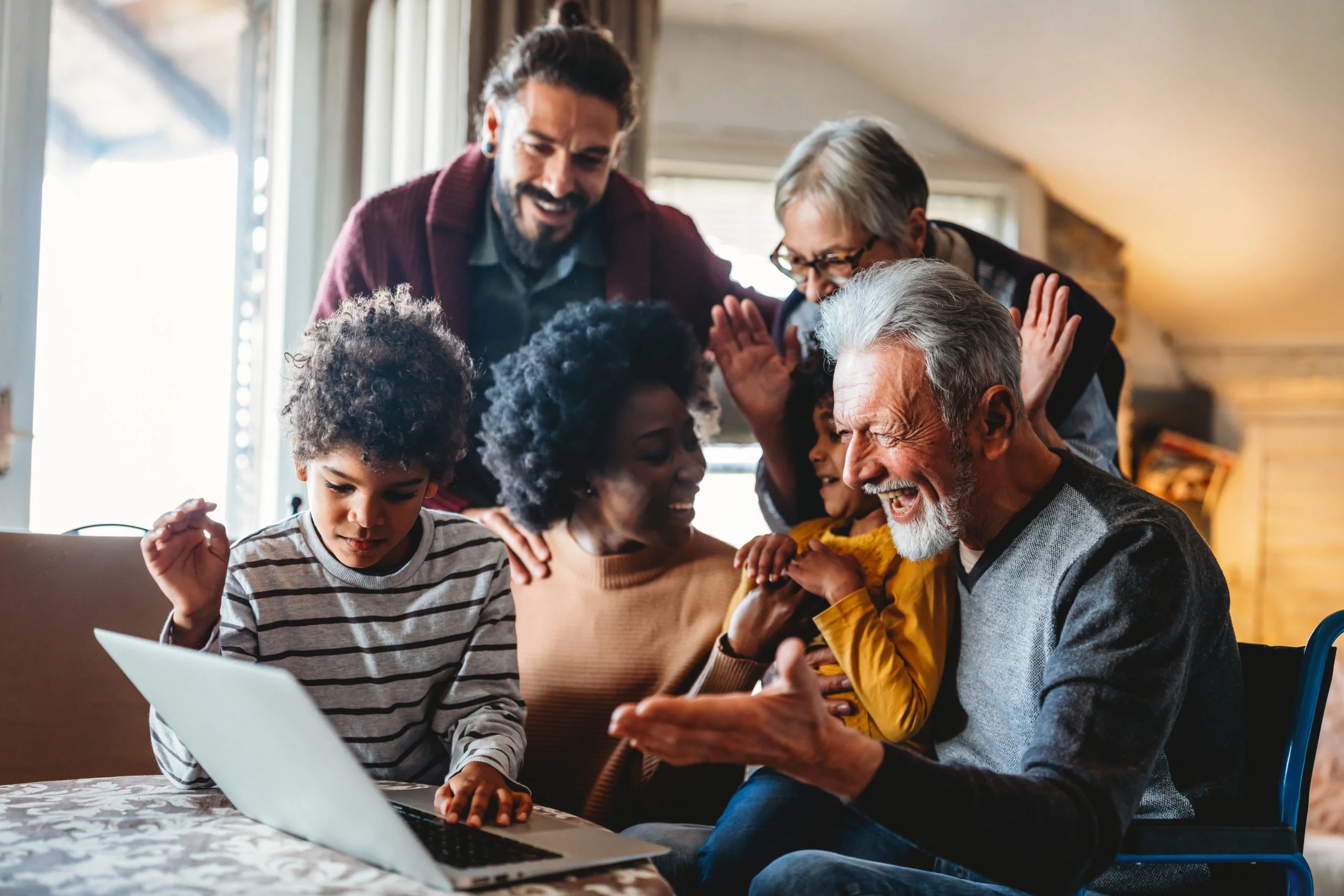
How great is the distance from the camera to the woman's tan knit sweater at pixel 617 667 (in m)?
1.76

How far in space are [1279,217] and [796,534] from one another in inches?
125

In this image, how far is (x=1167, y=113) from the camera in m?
3.93

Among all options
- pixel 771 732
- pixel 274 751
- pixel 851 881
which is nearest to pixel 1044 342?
pixel 851 881

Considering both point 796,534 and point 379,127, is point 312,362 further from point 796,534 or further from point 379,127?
point 379,127

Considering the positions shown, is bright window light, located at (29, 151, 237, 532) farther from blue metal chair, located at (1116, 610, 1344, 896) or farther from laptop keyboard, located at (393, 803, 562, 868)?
blue metal chair, located at (1116, 610, 1344, 896)

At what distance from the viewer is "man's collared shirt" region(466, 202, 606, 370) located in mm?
2205

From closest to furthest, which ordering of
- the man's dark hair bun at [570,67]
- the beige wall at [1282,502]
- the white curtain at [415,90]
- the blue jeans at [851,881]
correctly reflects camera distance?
the blue jeans at [851,881] < the man's dark hair bun at [570,67] < the white curtain at [415,90] < the beige wall at [1282,502]

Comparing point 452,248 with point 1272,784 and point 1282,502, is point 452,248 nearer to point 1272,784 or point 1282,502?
point 1272,784

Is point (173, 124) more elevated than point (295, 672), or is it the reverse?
point (173, 124)

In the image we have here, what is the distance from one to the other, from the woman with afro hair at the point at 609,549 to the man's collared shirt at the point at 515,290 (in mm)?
242

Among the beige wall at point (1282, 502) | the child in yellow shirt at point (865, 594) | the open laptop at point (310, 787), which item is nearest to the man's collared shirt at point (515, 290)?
the child in yellow shirt at point (865, 594)

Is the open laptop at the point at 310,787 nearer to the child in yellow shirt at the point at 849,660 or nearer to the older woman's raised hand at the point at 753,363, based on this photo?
the child in yellow shirt at the point at 849,660

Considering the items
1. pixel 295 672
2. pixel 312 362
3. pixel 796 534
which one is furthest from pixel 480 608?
pixel 796 534

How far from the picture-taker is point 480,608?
5.03 ft
